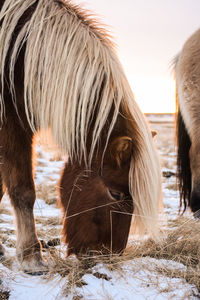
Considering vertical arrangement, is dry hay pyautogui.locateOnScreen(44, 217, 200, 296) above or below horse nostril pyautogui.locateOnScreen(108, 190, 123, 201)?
below

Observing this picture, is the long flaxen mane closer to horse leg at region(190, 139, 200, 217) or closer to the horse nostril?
the horse nostril

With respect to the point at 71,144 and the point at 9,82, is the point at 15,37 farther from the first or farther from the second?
the point at 71,144

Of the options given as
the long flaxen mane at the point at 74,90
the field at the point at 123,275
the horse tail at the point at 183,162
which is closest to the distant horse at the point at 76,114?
the long flaxen mane at the point at 74,90

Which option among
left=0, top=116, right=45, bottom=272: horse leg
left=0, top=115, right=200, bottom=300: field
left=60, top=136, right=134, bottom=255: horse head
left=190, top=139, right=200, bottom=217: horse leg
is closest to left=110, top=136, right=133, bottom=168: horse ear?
left=60, top=136, right=134, bottom=255: horse head

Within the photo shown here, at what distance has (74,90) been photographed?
184cm

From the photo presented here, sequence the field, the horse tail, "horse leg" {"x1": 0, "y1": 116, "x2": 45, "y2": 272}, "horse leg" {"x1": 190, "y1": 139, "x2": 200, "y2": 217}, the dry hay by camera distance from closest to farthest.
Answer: the field < the dry hay < "horse leg" {"x1": 0, "y1": 116, "x2": 45, "y2": 272} < "horse leg" {"x1": 190, "y1": 139, "x2": 200, "y2": 217} < the horse tail

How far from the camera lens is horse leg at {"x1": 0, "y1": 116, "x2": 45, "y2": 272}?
190 cm

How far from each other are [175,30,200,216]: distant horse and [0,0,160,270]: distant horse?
978 mm

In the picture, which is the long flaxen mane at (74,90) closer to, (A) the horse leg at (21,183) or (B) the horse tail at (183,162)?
(A) the horse leg at (21,183)

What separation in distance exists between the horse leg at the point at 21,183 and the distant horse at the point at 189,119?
1.41 m

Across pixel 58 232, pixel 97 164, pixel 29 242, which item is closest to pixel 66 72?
pixel 97 164

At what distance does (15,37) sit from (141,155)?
105 centimetres

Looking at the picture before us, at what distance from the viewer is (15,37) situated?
1906mm

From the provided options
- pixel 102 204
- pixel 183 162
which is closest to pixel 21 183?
pixel 102 204
